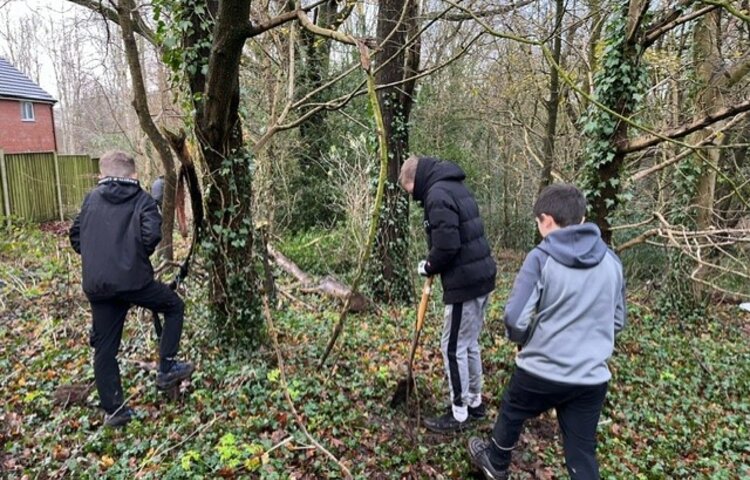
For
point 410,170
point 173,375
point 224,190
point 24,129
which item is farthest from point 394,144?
point 24,129

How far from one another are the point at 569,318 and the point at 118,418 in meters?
3.43

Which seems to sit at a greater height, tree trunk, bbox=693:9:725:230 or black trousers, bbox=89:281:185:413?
tree trunk, bbox=693:9:725:230

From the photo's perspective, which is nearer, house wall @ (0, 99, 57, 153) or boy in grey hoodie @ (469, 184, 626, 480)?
boy in grey hoodie @ (469, 184, 626, 480)

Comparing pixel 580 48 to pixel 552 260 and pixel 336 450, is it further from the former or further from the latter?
pixel 336 450

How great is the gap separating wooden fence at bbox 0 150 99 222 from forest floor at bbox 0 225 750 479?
8147 mm

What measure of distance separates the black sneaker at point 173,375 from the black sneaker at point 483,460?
245 centimetres

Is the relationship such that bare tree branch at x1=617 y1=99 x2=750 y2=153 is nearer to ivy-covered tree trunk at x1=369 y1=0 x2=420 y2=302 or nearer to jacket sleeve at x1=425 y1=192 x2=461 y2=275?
jacket sleeve at x1=425 y1=192 x2=461 y2=275

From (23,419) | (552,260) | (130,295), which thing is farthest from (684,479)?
(23,419)

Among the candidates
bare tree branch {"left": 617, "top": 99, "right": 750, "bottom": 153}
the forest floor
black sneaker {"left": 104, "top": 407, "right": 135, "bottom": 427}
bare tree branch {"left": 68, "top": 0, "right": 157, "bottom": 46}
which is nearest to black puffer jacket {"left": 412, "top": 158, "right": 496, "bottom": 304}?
the forest floor

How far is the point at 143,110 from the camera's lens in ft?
18.8

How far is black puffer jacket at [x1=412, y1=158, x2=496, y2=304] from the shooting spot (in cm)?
361

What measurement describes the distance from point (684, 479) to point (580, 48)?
8.12m

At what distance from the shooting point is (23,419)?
3.87 meters

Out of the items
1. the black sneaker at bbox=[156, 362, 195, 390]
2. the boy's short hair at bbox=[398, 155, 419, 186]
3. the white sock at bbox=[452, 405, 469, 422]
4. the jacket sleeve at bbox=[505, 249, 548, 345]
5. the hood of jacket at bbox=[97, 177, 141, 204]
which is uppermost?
the boy's short hair at bbox=[398, 155, 419, 186]
